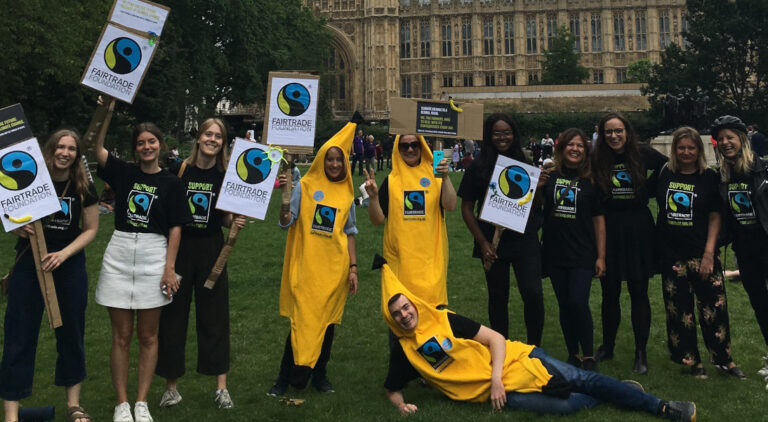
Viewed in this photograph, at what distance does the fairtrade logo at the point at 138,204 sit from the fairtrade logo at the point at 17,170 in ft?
2.02

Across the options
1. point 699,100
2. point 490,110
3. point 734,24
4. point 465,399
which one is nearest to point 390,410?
point 465,399

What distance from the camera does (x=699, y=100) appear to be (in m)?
27.3

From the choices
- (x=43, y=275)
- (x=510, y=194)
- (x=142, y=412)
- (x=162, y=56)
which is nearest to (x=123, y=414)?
(x=142, y=412)

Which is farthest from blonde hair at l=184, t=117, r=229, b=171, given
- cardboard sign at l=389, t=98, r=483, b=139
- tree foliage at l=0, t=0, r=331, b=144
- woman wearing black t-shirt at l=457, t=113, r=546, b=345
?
tree foliage at l=0, t=0, r=331, b=144

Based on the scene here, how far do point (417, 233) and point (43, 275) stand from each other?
2635mm

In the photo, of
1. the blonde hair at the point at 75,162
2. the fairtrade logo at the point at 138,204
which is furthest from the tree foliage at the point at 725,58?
the blonde hair at the point at 75,162

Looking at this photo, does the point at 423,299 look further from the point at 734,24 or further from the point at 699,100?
the point at 734,24

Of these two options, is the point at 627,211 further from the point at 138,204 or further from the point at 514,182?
the point at 138,204

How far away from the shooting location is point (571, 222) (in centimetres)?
544

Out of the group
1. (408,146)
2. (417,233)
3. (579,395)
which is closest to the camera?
(579,395)

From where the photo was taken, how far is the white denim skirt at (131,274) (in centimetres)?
444

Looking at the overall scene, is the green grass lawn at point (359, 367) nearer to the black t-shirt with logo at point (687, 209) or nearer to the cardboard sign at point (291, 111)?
the black t-shirt with logo at point (687, 209)

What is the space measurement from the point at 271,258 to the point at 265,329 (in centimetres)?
399

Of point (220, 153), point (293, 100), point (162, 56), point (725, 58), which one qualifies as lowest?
point (220, 153)
